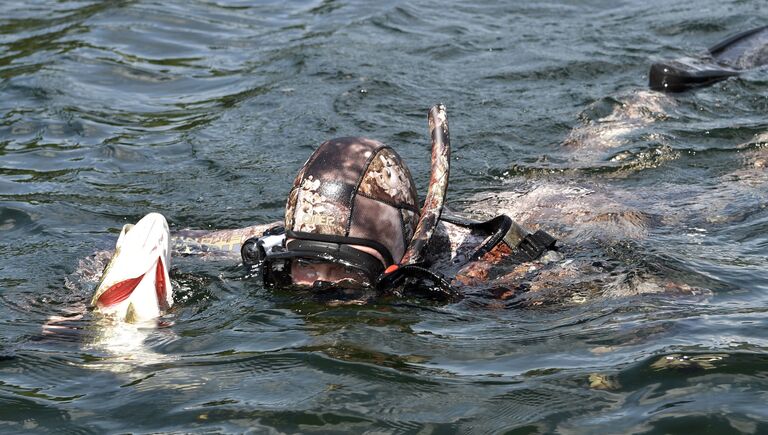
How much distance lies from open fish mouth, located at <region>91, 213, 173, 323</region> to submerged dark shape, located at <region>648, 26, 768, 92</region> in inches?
172

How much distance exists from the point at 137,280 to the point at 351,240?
918 millimetres

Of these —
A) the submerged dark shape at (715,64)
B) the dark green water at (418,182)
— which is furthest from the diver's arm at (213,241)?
the submerged dark shape at (715,64)

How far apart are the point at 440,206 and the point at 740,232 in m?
1.74

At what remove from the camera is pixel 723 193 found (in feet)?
19.3

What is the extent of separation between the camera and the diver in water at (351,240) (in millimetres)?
4445

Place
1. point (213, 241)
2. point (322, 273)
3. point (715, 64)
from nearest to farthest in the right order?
point (322, 273) → point (213, 241) → point (715, 64)

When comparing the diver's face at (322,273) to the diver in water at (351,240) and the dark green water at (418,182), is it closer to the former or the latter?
the diver in water at (351,240)

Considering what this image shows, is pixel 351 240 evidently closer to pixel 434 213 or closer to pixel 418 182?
pixel 434 213

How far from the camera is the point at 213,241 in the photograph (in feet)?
18.0

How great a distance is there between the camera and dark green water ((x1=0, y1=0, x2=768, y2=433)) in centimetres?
368

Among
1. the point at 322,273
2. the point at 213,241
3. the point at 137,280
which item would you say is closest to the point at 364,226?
the point at 322,273

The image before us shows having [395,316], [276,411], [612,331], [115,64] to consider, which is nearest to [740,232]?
[612,331]

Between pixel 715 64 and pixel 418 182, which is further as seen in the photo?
pixel 715 64

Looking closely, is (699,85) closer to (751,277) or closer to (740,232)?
(740,232)
